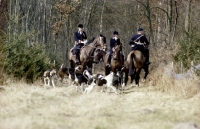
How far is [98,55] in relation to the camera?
19.2 m

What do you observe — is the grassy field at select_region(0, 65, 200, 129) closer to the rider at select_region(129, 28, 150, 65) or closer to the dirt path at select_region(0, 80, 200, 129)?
the dirt path at select_region(0, 80, 200, 129)

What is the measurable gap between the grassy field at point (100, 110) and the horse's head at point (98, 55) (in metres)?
3.99

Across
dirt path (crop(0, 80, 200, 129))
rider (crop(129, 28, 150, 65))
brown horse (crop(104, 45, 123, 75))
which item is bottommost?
dirt path (crop(0, 80, 200, 129))

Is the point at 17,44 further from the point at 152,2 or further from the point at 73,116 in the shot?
the point at 152,2

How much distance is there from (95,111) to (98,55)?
8.88 meters

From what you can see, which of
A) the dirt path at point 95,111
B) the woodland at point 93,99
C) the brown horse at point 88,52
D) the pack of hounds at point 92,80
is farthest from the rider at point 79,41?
the dirt path at point 95,111

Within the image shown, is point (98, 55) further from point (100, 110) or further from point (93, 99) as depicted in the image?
point (100, 110)

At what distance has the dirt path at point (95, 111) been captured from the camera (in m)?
8.64

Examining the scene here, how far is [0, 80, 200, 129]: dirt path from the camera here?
8641 mm

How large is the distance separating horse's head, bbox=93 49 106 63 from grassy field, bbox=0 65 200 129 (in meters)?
3.99

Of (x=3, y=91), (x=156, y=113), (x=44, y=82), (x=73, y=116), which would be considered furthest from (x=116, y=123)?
(x=44, y=82)

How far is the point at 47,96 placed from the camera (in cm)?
1352

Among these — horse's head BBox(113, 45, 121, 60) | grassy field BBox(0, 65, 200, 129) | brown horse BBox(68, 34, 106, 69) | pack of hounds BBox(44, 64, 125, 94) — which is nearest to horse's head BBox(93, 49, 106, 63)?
brown horse BBox(68, 34, 106, 69)

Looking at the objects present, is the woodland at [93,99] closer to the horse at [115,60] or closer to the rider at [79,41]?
the horse at [115,60]
